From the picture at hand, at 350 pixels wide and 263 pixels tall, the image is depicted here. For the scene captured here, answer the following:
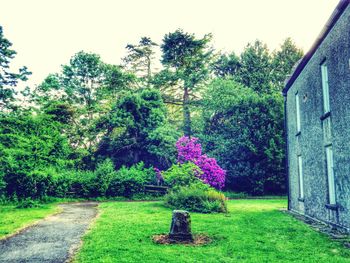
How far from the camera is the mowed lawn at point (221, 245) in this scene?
5.61 meters

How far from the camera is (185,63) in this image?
33312 millimetres

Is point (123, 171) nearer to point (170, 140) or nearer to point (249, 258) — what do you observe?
point (170, 140)

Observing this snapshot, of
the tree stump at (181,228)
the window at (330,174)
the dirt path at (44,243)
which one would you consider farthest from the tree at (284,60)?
the dirt path at (44,243)

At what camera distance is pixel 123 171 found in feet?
71.1

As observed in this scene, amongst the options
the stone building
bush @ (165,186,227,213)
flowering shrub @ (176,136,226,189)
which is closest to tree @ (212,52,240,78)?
flowering shrub @ (176,136,226,189)

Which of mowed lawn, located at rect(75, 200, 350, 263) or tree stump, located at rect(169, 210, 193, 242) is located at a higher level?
tree stump, located at rect(169, 210, 193, 242)

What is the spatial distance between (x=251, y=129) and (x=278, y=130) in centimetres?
205

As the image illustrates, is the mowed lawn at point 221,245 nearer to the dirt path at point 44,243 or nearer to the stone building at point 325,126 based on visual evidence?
the dirt path at point 44,243

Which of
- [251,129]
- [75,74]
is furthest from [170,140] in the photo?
[75,74]

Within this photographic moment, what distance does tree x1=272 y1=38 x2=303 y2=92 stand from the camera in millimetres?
35875

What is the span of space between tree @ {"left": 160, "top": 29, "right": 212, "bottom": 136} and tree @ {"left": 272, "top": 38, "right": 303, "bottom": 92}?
8.60 m

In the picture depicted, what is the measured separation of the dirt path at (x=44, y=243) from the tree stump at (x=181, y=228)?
85.7 inches

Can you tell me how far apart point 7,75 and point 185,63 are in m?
18.5

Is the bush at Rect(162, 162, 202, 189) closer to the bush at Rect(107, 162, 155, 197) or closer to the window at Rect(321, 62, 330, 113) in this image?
the bush at Rect(107, 162, 155, 197)
